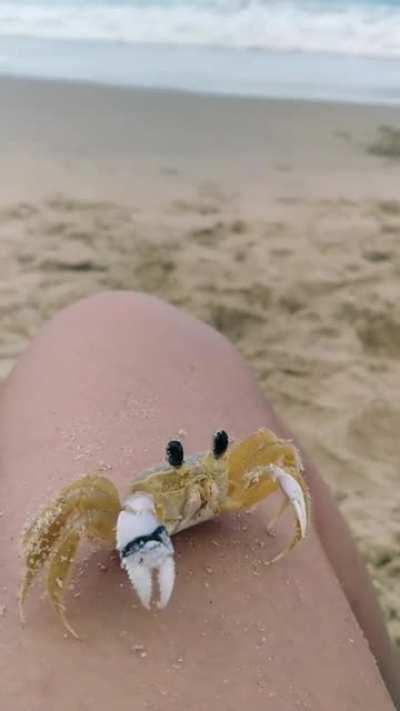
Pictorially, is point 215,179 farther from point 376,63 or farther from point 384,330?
point 376,63

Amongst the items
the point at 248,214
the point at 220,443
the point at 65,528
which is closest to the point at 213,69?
the point at 248,214

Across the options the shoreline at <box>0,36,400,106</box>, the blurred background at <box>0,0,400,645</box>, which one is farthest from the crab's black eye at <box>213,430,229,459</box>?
the shoreline at <box>0,36,400,106</box>

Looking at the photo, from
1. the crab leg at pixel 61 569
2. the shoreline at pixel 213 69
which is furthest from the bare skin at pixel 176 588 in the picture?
the shoreline at pixel 213 69

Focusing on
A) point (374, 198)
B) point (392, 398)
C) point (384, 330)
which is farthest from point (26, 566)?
point (374, 198)

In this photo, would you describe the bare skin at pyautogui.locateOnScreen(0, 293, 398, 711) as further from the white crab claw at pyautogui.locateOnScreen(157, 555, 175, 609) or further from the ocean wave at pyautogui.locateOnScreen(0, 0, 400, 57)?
the ocean wave at pyautogui.locateOnScreen(0, 0, 400, 57)

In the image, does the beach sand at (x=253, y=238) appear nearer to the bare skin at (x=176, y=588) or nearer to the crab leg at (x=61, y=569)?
the bare skin at (x=176, y=588)

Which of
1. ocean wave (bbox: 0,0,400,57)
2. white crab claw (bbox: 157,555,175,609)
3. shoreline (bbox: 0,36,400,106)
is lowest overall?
white crab claw (bbox: 157,555,175,609)
